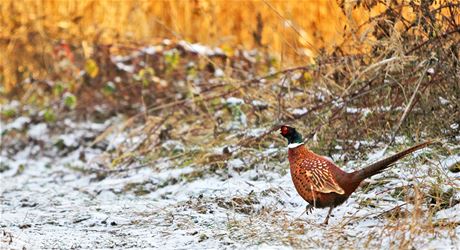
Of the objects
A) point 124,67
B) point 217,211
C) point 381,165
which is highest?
point 381,165

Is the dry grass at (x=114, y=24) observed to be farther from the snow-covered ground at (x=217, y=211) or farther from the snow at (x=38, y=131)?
the snow-covered ground at (x=217, y=211)

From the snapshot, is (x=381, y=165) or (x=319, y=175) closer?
(x=381, y=165)

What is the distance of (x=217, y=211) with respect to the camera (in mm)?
4316

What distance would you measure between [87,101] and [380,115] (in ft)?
12.1

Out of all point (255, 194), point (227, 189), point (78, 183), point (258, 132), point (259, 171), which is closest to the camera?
point (255, 194)

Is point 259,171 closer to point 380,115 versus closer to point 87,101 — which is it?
point 380,115

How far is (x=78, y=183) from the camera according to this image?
6.32 m

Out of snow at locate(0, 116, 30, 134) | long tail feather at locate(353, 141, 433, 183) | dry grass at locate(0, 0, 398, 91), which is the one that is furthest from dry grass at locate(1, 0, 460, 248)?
snow at locate(0, 116, 30, 134)

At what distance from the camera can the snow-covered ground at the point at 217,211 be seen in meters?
3.44

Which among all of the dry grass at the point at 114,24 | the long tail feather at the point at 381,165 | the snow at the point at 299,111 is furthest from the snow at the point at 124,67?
the long tail feather at the point at 381,165

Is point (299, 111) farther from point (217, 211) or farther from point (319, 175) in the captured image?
point (319, 175)

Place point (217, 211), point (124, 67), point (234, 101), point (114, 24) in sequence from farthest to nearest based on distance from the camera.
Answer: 1. point (114, 24)
2. point (124, 67)
3. point (234, 101)
4. point (217, 211)

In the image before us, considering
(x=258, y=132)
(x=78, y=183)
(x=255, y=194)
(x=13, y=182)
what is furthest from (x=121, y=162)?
(x=255, y=194)

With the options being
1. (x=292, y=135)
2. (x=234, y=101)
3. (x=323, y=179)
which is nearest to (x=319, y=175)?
(x=323, y=179)
